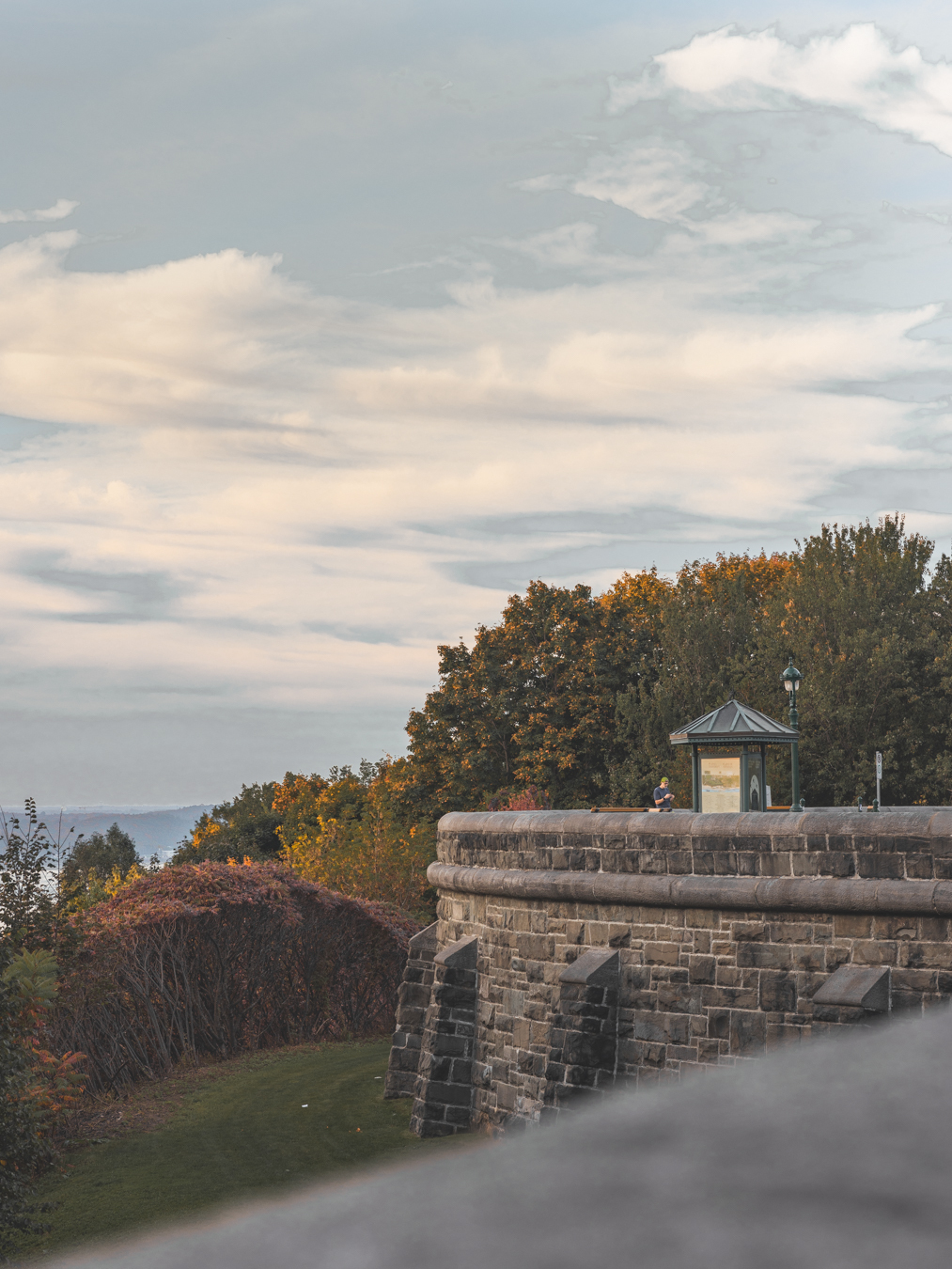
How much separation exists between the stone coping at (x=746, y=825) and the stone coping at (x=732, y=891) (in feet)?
1.17

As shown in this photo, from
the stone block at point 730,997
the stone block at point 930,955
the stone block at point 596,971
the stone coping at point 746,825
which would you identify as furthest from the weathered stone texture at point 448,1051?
the stone block at point 930,955

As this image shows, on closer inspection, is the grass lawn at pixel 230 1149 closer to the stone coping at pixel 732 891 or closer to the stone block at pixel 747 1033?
the stone coping at pixel 732 891

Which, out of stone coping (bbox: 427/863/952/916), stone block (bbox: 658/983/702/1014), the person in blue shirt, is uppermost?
the person in blue shirt

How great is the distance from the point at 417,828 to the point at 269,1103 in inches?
623

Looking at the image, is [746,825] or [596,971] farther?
[596,971]

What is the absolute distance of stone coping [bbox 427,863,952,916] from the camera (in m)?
9.90

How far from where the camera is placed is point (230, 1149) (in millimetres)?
14812

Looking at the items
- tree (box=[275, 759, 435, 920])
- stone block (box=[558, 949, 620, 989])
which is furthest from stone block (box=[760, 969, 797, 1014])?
tree (box=[275, 759, 435, 920])

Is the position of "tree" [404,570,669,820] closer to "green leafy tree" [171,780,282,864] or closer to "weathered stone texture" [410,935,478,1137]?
"green leafy tree" [171,780,282,864]

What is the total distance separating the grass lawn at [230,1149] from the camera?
41.7 ft

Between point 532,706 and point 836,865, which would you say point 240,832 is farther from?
point 836,865

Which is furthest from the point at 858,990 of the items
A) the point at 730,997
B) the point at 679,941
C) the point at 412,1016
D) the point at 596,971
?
the point at 412,1016

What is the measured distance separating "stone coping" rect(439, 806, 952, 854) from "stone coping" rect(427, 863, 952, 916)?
36 centimetres

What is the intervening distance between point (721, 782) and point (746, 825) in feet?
21.6
